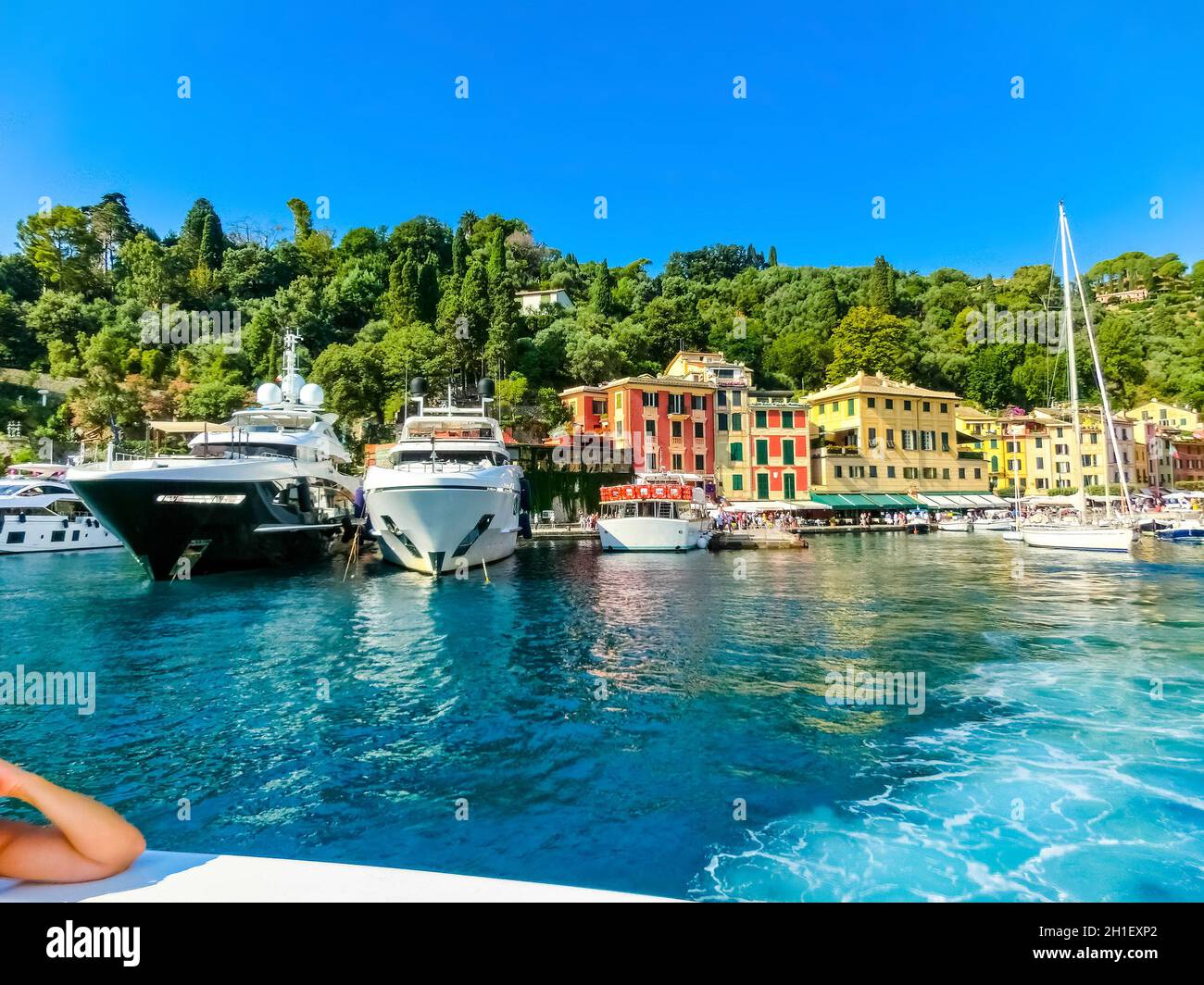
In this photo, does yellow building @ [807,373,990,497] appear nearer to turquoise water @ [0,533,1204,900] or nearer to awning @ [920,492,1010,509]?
awning @ [920,492,1010,509]

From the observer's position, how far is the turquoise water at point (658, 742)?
6.41 metres

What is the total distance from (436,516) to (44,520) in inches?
1099

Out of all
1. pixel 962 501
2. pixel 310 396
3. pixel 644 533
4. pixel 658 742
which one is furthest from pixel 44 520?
pixel 962 501

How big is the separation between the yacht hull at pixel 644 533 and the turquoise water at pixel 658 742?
17834 mm

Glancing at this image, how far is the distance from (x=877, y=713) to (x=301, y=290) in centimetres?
7049

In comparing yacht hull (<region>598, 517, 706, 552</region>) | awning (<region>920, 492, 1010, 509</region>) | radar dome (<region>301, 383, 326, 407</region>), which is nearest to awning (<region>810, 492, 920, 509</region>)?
awning (<region>920, 492, 1010, 509</region>)

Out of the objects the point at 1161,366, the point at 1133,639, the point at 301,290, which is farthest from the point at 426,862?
the point at 1161,366

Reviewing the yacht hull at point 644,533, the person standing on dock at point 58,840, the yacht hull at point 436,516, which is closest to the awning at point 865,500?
the yacht hull at point 644,533

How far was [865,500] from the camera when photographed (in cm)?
6125

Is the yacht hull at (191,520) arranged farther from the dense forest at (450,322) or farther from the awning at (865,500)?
the awning at (865,500)

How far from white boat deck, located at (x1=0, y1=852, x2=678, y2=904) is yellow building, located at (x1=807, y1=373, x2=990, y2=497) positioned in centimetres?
6193

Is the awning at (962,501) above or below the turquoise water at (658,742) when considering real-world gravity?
above

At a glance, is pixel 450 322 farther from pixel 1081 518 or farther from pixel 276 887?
pixel 276 887
